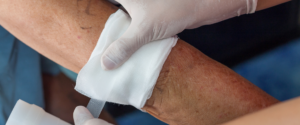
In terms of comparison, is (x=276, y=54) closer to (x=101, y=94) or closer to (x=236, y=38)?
(x=236, y=38)

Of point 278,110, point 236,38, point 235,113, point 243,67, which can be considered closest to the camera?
point 278,110

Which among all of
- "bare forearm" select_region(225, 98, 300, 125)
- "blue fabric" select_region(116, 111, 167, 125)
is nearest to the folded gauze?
"bare forearm" select_region(225, 98, 300, 125)

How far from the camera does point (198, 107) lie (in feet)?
2.60

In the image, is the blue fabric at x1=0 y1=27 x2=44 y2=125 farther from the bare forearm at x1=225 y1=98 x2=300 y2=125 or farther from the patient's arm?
the bare forearm at x1=225 y1=98 x2=300 y2=125

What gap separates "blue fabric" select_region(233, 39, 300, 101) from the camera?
46.5 inches

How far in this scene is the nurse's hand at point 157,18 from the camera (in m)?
0.70

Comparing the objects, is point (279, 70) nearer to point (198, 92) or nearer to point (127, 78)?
point (198, 92)

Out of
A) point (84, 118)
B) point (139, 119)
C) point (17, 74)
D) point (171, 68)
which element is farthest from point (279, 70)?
point (17, 74)

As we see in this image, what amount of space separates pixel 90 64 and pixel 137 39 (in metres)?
0.21

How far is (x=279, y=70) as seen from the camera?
1.20 metres

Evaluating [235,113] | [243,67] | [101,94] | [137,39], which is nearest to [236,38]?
[243,67]

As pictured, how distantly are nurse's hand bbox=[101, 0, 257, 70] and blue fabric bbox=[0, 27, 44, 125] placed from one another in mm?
886

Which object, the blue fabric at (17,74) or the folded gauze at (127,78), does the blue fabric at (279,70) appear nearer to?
the folded gauze at (127,78)

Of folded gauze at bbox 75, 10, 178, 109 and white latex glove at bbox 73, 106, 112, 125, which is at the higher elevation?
folded gauze at bbox 75, 10, 178, 109
